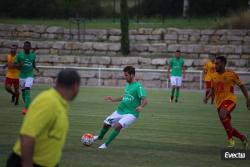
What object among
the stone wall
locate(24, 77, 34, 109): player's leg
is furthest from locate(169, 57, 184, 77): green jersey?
the stone wall

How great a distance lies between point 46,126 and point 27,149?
0.30m

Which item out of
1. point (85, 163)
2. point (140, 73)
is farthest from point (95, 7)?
point (85, 163)

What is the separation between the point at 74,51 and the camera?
44094 mm

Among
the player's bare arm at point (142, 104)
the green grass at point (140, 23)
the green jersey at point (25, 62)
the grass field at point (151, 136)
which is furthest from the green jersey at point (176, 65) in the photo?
the player's bare arm at point (142, 104)

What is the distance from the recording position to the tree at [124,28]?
136 ft

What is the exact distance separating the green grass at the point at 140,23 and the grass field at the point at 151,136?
18.0m

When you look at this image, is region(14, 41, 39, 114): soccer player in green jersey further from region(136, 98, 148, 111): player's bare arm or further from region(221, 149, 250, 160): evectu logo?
region(221, 149, 250, 160): evectu logo

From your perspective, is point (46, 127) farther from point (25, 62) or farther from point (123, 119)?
point (25, 62)

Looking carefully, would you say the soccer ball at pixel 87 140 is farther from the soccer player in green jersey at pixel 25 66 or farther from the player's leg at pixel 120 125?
the soccer player in green jersey at pixel 25 66

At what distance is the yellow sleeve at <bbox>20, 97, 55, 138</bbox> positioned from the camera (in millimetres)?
6391

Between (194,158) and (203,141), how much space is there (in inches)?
109

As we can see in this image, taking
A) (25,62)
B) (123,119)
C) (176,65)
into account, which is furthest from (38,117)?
(176,65)

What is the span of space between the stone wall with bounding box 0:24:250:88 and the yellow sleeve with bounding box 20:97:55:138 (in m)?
32.7

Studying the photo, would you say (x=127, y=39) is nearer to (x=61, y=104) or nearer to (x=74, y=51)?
(x=74, y=51)
